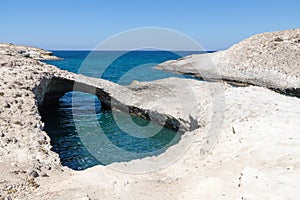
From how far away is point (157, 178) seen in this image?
11000mm

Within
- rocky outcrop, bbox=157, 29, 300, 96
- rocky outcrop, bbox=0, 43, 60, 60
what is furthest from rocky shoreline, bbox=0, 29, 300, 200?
rocky outcrop, bbox=157, 29, 300, 96

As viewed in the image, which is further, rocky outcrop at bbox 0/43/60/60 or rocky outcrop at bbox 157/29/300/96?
rocky outcrop at bbox 157/29/300/96

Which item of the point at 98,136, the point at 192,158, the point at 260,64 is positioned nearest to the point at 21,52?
the point at 98,136

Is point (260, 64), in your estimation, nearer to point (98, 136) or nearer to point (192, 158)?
point (98, 136)

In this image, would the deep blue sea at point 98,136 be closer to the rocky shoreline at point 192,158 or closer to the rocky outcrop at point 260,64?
the rocky shoreline at point 192,158

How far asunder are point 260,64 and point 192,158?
4272 centimetres

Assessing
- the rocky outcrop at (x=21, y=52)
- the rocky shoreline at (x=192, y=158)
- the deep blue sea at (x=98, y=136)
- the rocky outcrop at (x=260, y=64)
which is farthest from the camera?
the rocky outcrop at (x=260, y=64)

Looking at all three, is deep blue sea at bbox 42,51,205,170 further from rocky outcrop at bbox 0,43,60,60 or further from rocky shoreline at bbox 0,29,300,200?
rocky outcrop at bbox 0,43,60,60

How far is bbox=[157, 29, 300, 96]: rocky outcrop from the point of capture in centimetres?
4375

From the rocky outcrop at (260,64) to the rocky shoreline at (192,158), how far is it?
26.1 metres

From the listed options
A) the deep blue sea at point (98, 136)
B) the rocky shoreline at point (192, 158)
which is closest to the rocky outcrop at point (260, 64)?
the deep blue sea at point (98, 136)

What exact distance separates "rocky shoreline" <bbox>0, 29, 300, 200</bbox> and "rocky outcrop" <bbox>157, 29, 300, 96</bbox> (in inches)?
1027

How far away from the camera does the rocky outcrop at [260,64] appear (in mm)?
43750

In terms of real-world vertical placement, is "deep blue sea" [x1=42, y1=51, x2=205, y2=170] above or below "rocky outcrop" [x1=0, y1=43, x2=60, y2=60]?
below
